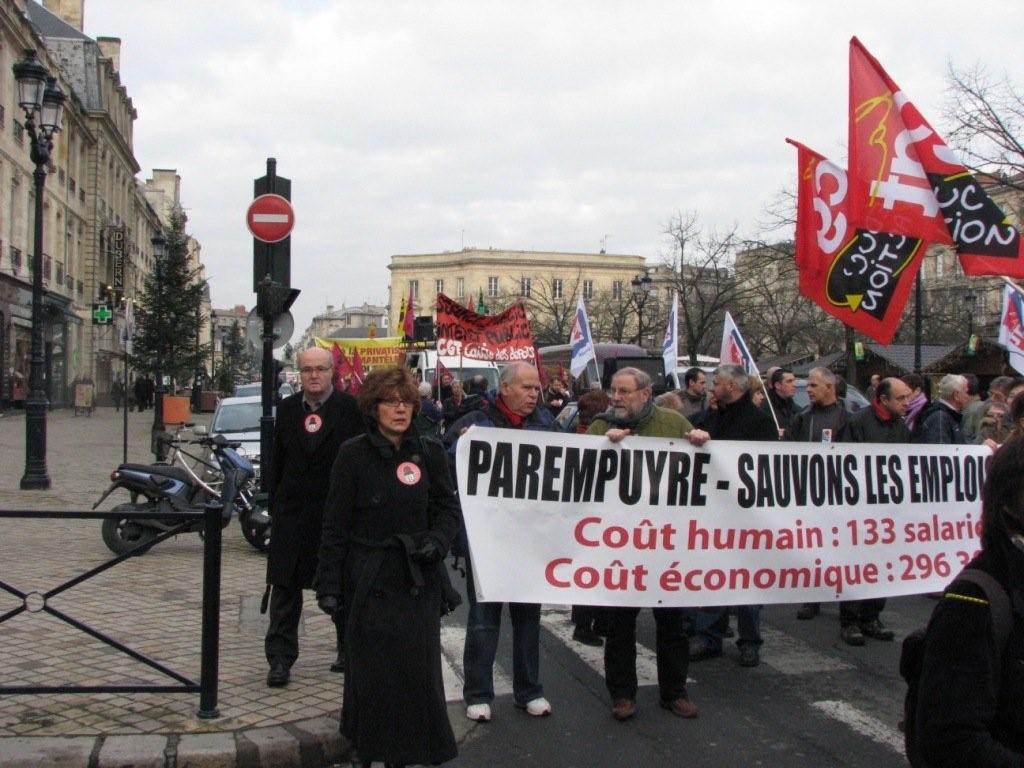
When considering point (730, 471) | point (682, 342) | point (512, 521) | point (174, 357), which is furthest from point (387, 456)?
point (682, 342)

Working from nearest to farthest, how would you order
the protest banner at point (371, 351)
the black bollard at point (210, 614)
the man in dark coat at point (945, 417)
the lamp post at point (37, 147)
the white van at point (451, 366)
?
the black bollard at point (210, 614), the man in dark coat at point (945, 417), the lamp post at point (37, 147), the white van at point (451, 366), the protest banner at point (371, 351)

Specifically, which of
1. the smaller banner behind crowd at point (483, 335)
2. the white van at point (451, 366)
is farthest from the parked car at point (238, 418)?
the white van at point (451, 366)

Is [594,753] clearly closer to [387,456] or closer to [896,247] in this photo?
[387,456]

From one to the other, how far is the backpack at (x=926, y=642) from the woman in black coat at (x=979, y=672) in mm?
10

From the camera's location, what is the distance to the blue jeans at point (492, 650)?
5422 mm

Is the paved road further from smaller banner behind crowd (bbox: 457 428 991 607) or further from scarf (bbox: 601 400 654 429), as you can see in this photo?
scarf (bbox: 601 400 654 429)

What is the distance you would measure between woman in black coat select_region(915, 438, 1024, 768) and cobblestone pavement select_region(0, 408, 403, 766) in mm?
3398

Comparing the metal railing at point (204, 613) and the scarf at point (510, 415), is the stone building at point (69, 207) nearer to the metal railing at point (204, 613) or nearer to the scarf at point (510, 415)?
the metal railing at point (204, 613)

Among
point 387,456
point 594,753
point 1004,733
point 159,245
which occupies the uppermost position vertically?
point 159,245

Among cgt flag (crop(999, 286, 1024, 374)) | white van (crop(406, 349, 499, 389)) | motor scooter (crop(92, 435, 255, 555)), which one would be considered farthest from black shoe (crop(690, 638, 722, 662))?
white van (crop(406, 349, 499, 389))

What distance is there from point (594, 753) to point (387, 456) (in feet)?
5.89

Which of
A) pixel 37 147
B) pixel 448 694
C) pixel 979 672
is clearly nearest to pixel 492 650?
pixel 448 694

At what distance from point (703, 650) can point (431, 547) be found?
3.05 meters

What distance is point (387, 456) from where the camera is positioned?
4.38 metres
